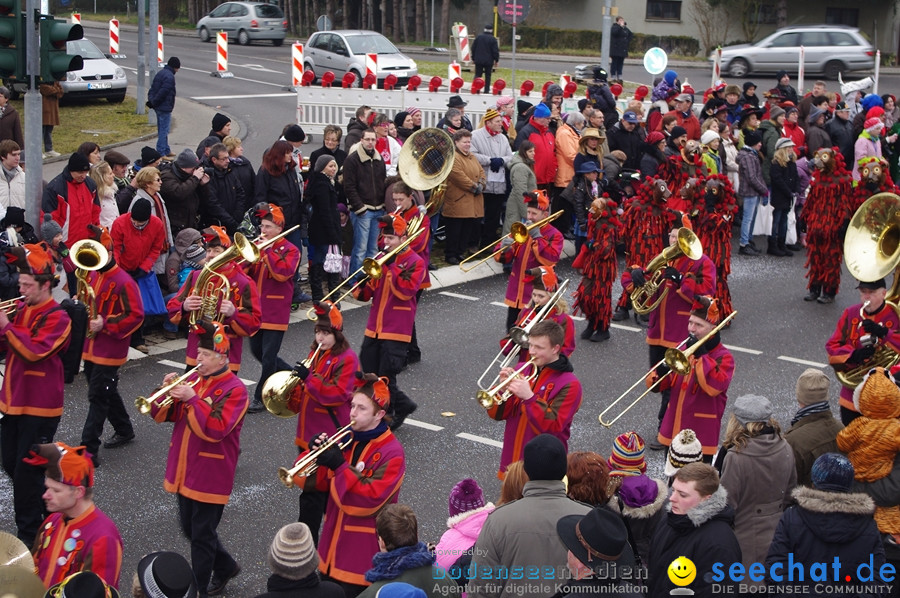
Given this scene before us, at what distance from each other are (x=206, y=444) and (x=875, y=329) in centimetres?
474

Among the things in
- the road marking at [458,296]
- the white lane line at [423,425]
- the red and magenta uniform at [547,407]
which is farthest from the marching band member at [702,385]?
the road marking at [458,296]

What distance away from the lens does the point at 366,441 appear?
637 centimetres

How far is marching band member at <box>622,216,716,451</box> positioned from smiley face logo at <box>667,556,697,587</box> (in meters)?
4.34

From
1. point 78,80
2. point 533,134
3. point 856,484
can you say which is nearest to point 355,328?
point 533,134

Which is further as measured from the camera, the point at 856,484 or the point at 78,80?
the point at 78,80

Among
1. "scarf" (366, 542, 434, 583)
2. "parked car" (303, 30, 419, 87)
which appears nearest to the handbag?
"scarf" (366, 542, 434, 583)

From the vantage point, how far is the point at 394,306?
9.64m

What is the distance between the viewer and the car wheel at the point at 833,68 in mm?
32969

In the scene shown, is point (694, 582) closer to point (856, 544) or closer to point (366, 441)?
point (856, 544)

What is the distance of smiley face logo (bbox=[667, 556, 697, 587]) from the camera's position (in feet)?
17.7

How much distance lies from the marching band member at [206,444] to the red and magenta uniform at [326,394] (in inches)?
25.3

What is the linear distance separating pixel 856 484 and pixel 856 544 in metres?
1.12

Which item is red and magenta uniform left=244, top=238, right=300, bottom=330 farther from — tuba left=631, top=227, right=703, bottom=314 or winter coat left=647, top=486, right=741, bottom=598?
winter coat left=647, top=486, right=741, bottom=598

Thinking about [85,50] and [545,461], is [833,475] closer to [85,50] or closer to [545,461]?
[545,461]
